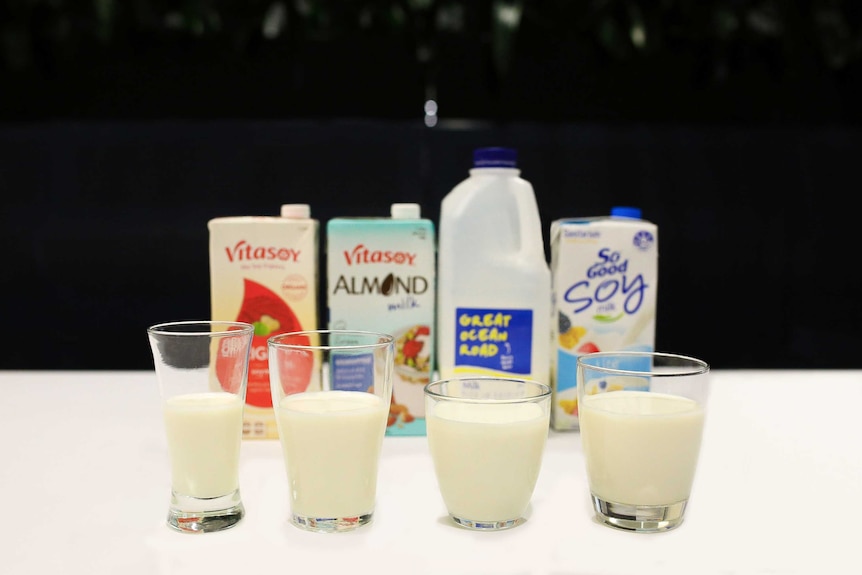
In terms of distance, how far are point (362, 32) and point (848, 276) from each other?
1.43 m

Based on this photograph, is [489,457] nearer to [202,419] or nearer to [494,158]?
[202,419]

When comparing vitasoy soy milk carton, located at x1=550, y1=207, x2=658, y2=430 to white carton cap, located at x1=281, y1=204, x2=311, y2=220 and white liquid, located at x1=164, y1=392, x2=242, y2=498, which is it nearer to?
white carton cap, located at x1=281, y1=204, x2=311, y2=220

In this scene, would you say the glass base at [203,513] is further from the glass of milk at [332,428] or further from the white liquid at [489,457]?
the white liquid at [489,457]

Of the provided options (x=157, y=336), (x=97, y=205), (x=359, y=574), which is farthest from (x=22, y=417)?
(x=97, y=205)

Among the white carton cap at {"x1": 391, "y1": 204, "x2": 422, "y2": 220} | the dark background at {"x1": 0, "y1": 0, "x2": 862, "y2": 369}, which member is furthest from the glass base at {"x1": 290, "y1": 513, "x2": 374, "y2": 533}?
the dark background at {"x1": 0, "y1": 0, "x2": 862, "y2": 369}

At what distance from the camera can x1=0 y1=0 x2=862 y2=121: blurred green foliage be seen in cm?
184

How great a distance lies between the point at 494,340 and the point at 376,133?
0.97m

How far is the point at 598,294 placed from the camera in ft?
3.48

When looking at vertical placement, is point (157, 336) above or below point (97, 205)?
below

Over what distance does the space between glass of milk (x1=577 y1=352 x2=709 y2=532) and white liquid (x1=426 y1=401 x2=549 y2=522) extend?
0.06 metres

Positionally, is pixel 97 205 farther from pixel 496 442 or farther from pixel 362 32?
pixel 496 442

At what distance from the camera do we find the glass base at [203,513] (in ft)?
2.32

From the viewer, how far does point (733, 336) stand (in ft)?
6.42

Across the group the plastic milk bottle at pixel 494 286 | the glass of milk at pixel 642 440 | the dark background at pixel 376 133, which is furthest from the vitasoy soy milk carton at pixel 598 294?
the dark background at pixel 376 133
